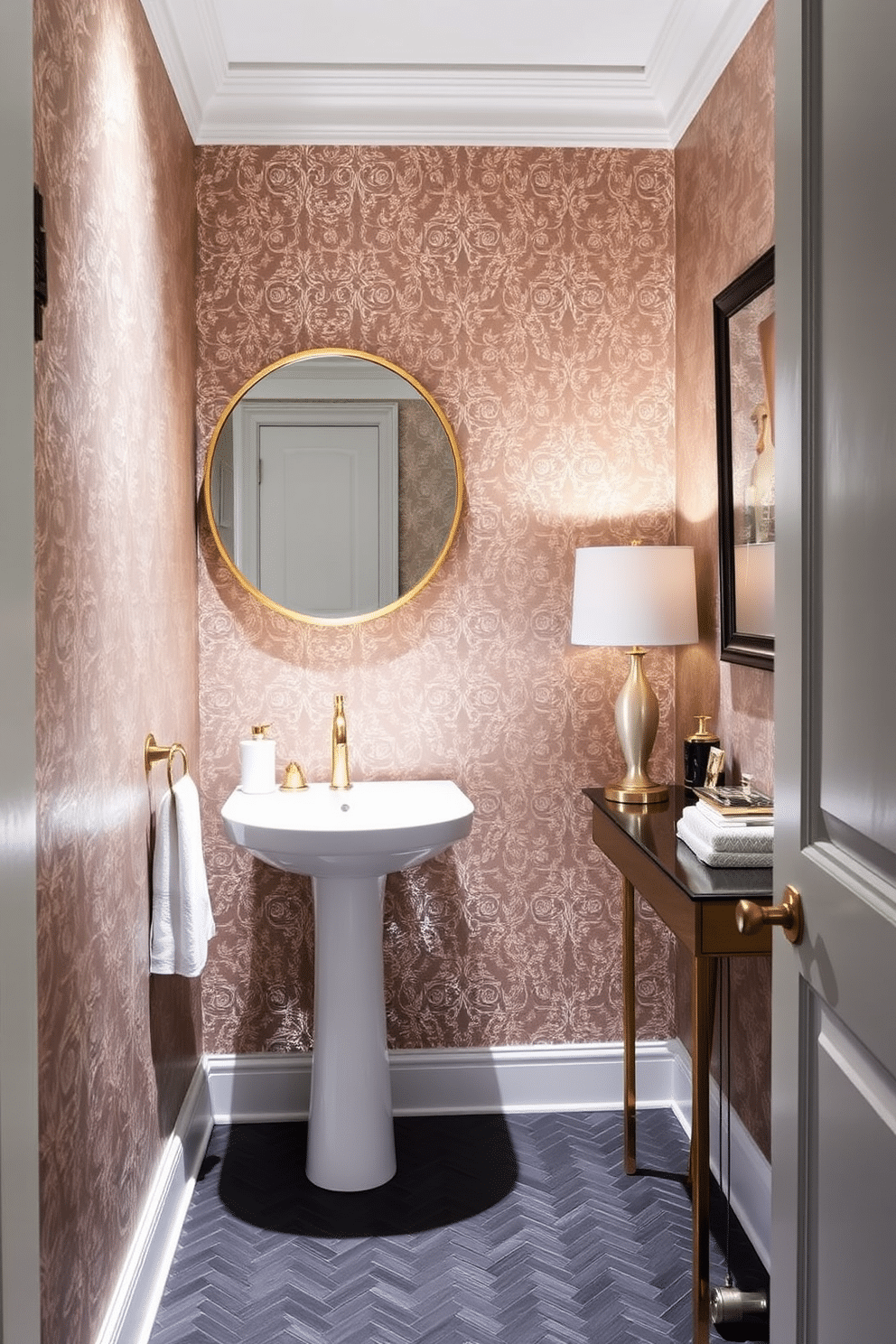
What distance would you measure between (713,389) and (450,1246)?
6.40ft

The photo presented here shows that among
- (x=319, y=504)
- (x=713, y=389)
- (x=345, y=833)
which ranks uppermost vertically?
(x=713, y=389)

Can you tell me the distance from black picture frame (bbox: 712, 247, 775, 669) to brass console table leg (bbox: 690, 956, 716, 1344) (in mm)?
675

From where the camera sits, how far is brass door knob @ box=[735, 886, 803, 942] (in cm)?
116

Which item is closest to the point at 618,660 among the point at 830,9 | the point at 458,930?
the point at 458,930

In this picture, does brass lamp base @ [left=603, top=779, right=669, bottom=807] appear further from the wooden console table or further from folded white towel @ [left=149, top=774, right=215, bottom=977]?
folded white towel @ [left=149, top=774, right=215, bottom=977]

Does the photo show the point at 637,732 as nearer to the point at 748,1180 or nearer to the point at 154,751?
the point at 748,1180

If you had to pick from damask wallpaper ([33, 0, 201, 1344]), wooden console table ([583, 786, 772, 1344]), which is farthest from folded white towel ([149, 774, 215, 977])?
wooden console table ([583, 786, 772, 1344])

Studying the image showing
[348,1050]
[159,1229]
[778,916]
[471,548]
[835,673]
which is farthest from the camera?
[471,548]

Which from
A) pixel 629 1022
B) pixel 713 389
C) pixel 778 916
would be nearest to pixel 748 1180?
pixel 629 1022

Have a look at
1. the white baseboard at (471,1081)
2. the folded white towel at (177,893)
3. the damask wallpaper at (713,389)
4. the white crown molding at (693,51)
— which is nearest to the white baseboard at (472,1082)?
the white baseboard at (471,1081)

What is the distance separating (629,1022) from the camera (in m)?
2.60

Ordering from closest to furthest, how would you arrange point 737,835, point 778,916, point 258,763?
point 778,916
point 737,835
point 258,763

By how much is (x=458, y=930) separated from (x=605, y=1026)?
0.48 metres

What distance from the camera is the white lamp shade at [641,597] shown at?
8.11ft
